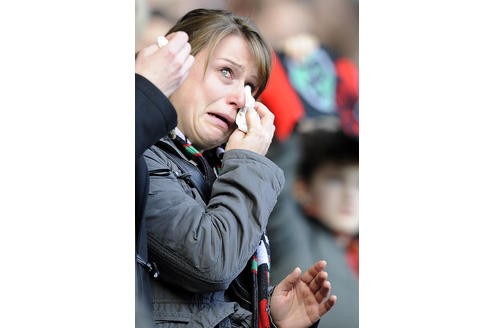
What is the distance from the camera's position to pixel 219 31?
6.29 ft

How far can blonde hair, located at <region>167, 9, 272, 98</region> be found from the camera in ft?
6.23

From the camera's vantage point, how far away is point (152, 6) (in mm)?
1888

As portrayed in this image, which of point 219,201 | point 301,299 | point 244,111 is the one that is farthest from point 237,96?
point 301,299

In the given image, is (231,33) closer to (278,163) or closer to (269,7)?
(269,7)

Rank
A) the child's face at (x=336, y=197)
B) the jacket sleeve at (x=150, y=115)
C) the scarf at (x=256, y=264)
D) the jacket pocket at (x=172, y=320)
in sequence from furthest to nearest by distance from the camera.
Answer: the child's face at (x=336, y=197), the scarf at (x=256, y=264), the jacket pocket at (x=172, y=320), the jacket sleeve at (x=150, y=115)

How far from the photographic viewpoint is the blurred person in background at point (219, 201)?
1.73 m

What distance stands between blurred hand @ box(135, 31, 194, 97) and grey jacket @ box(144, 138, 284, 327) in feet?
0.59

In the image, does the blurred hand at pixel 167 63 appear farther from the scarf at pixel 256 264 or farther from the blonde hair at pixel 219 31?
the scarf at pixel 256 264

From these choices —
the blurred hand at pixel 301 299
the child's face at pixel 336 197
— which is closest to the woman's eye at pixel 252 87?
the child's face at pixel 336 197

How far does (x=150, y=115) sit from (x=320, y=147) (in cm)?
50

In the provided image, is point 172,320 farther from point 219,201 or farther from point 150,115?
point 150,115

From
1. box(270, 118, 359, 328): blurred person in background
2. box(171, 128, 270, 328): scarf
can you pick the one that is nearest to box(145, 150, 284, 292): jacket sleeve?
box(171, 128, 270, 328): scarf

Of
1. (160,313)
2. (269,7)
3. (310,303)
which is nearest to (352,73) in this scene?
(269,7)

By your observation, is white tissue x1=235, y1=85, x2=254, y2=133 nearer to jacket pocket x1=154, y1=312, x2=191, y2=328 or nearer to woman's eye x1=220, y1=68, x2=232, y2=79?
woman's eye x1=220, y1=68, x2=232, y2=79
